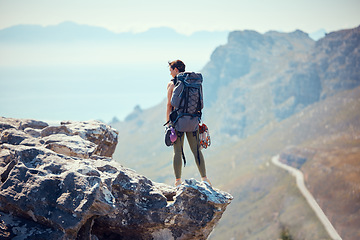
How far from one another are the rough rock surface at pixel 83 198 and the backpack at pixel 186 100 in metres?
3.07

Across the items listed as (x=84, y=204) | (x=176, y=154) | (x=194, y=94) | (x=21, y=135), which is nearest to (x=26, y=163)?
(x=84, y=204)

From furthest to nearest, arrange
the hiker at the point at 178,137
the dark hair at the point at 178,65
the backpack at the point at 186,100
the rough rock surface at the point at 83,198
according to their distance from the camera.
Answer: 1. the dark hair at the point at 178,65
2. the hiker at the point at 178,137
3. the backpack at the point at 186,100
4. the rough rock surface at the point at 83,198

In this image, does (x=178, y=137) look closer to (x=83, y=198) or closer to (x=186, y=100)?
(x=186, y=100)

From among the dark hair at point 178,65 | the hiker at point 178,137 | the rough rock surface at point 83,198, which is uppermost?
the dark hair at point 178,65

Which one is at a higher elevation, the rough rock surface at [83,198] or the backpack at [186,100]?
the backpack at [186,100]

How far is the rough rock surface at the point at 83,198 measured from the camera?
15.1m

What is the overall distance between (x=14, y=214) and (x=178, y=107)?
9.00m

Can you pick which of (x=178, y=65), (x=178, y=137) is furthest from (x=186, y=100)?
(x=178, y=65)

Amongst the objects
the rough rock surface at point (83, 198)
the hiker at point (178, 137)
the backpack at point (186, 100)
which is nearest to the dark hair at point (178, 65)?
the hiker at point (178, 137)

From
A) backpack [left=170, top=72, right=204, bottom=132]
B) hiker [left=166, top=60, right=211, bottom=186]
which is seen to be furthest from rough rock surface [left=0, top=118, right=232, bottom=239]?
backpack [left=170, top=72, right=204, bottom=132]

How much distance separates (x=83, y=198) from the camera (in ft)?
50.2

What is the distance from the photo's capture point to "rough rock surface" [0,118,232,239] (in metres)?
15.1

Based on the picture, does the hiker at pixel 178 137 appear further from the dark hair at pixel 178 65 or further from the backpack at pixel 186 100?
the backpack at pixel 186 100

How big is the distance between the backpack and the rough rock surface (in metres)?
3.07
